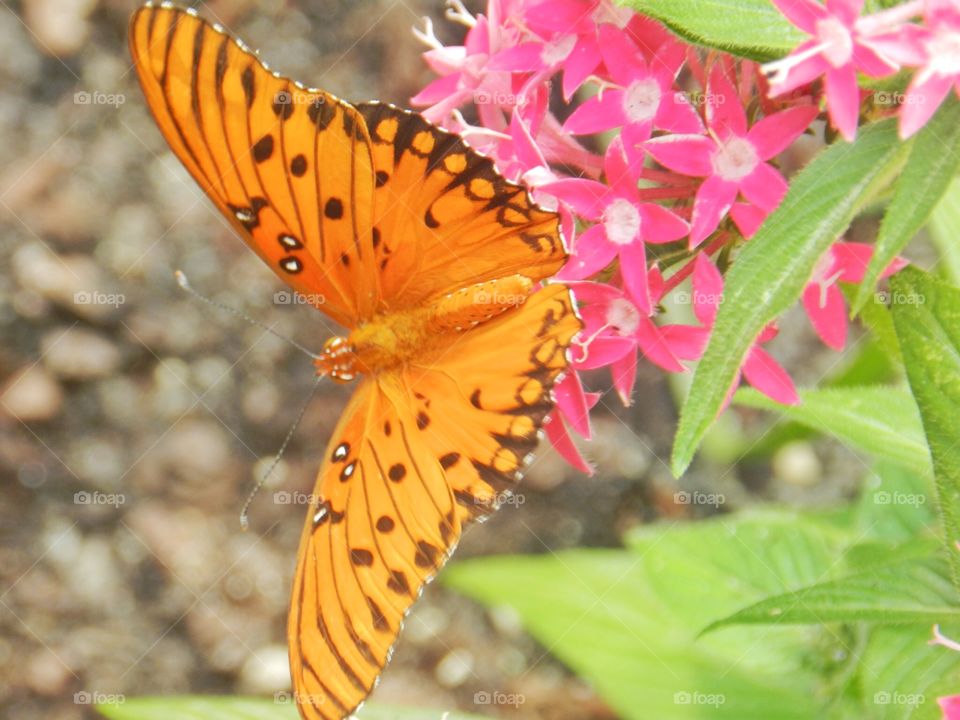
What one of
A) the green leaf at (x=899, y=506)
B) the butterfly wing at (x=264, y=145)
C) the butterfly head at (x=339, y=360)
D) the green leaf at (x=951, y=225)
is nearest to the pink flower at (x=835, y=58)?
the butterfly wing at (x=264, y=145)

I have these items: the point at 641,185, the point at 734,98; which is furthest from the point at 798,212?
the point at 641,185

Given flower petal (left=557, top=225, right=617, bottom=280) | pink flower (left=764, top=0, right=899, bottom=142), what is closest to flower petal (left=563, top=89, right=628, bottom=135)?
flower petal (left=557, top=225, right=617, bottom=280)

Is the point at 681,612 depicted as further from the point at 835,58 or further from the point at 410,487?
the point at 835,58

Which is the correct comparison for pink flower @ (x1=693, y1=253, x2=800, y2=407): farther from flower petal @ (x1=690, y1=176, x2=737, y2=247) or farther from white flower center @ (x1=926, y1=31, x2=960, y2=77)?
white flower center @ (x1=926, y1=31, x2=960, y2=77)

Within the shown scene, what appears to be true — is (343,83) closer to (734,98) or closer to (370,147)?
(370,147)

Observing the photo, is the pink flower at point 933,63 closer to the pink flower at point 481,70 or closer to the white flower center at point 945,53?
the white flower center at point 945,53
